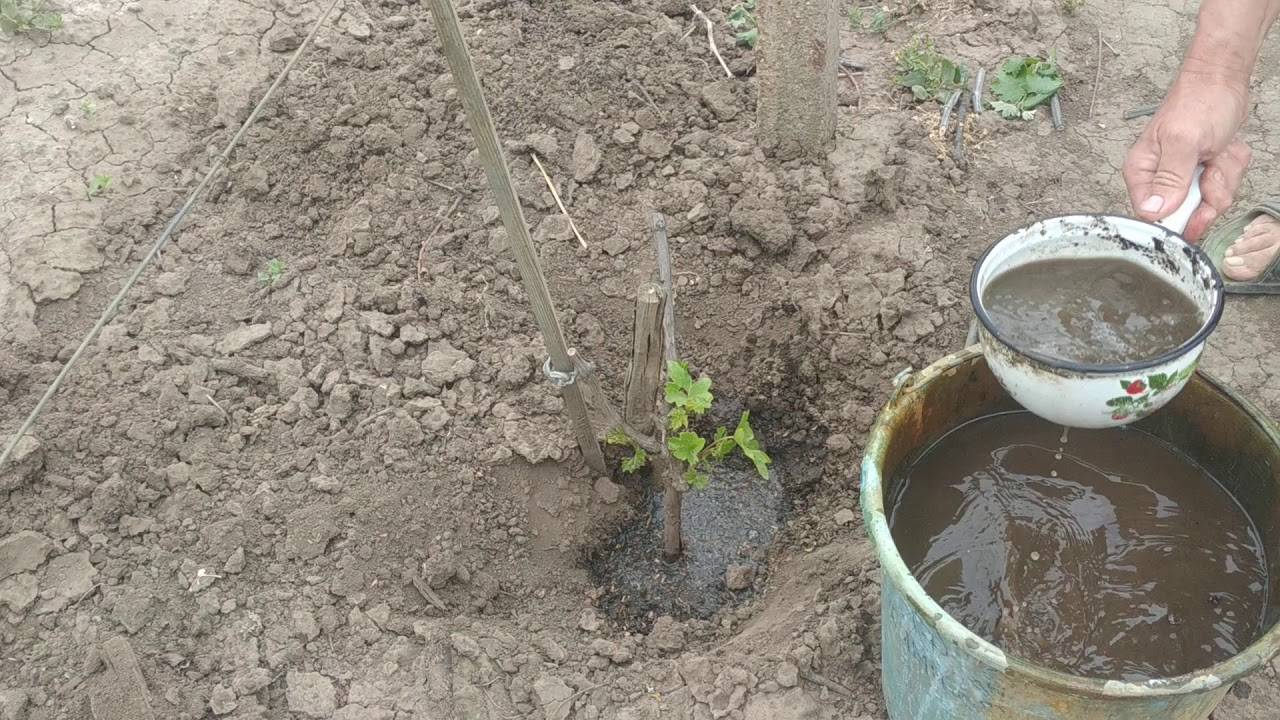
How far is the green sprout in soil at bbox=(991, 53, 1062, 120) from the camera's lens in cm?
304

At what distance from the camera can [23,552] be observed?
2.11m

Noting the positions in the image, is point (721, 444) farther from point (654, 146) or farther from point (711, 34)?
point (711, 34)

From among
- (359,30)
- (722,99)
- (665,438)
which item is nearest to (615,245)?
(722,99)

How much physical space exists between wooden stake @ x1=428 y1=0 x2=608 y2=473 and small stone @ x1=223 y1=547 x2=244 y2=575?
80cm

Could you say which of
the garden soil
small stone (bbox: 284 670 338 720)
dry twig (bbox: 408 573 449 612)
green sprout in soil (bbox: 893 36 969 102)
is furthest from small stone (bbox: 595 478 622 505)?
green sprout in soil (bbox: 893 36 969 102)

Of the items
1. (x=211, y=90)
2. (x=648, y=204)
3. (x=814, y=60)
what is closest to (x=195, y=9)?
(x=211, y=90)

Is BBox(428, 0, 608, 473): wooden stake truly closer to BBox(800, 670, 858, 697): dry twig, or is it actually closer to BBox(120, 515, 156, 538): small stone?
BBox(800, 670, 858, 697): dry twig

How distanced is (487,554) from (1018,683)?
1.26 meters

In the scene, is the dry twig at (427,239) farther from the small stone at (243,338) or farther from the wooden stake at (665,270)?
the wooden stake at (665,270)

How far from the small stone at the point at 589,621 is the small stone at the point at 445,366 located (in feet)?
2.25

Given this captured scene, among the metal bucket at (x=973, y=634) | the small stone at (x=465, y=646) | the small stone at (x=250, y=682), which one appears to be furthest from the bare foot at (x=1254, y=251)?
the small stone at (x=250, y=682)

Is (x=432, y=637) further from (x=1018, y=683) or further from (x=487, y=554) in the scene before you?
(x=1018, y=683)

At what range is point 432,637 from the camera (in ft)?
6.63

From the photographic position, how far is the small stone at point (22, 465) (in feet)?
7.23
